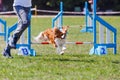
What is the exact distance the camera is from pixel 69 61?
914 cm

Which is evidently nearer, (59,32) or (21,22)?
(21,22)

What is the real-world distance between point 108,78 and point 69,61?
218 cm

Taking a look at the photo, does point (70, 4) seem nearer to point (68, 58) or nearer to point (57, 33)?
point (57, 33)

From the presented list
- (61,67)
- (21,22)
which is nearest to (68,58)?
(21,22)

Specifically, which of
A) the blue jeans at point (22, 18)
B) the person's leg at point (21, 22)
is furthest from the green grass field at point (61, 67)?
the blue jeans at point (22, 18)

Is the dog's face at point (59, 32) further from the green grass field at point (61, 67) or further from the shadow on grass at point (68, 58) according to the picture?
the shadow on grass at point (68, 58)

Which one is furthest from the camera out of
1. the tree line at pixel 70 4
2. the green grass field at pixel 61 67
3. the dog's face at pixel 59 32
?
the tree line at pixel 70 4

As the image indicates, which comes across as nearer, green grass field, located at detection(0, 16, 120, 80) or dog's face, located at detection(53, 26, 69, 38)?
green grass field, located at detection(0, 16, 120, 80)

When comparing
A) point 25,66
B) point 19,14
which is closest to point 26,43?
point 19,14

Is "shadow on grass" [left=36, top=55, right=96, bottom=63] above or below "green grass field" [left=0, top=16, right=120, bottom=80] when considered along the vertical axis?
below

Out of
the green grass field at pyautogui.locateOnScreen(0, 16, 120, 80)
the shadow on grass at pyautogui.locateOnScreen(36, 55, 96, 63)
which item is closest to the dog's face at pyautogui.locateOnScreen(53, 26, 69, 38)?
the green grass field at pyautogui.locateOnScreen(0, 16, 120, 80)

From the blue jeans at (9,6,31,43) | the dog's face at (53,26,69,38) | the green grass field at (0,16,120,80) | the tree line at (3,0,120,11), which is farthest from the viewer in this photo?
the tree line at (3,0,120,11)

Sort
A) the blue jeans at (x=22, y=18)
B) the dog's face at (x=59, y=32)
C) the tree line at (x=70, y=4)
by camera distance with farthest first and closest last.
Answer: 1. the tree line at (x=70, y=4)
2. the dog's face at (x=59, y=32)
3. the blue jeans at (x=22, y=18)

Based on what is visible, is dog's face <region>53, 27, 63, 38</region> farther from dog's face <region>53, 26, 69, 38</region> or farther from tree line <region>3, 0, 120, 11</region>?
tree line <region>3, 0, 120, 11</region>
